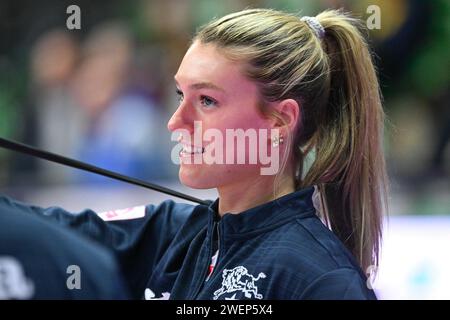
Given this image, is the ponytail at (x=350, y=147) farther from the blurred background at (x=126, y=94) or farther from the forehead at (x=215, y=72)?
the blurred background at (x=126, y=94)

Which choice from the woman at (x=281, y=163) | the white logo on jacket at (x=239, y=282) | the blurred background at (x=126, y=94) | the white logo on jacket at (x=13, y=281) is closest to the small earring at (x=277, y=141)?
the woman at (x=281, y=163)

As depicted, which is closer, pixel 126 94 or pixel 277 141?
pixel 277 141

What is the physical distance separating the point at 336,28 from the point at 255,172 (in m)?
0.18

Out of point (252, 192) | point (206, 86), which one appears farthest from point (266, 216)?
point (206, 86)

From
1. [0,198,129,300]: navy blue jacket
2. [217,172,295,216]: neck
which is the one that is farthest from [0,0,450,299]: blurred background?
[0,198,129,300]: navy blue jacket

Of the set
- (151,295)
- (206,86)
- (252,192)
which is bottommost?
(151,295)

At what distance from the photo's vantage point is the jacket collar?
0.86m

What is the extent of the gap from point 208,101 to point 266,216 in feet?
0.44

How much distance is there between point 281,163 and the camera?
887mm

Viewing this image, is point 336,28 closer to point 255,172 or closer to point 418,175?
point 255,172

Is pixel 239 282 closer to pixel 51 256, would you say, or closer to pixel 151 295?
pixel 151 295

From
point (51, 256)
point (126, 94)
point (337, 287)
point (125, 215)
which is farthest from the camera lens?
point (126, 94)

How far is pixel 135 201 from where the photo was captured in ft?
6.39

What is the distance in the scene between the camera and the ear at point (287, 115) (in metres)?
0.87
